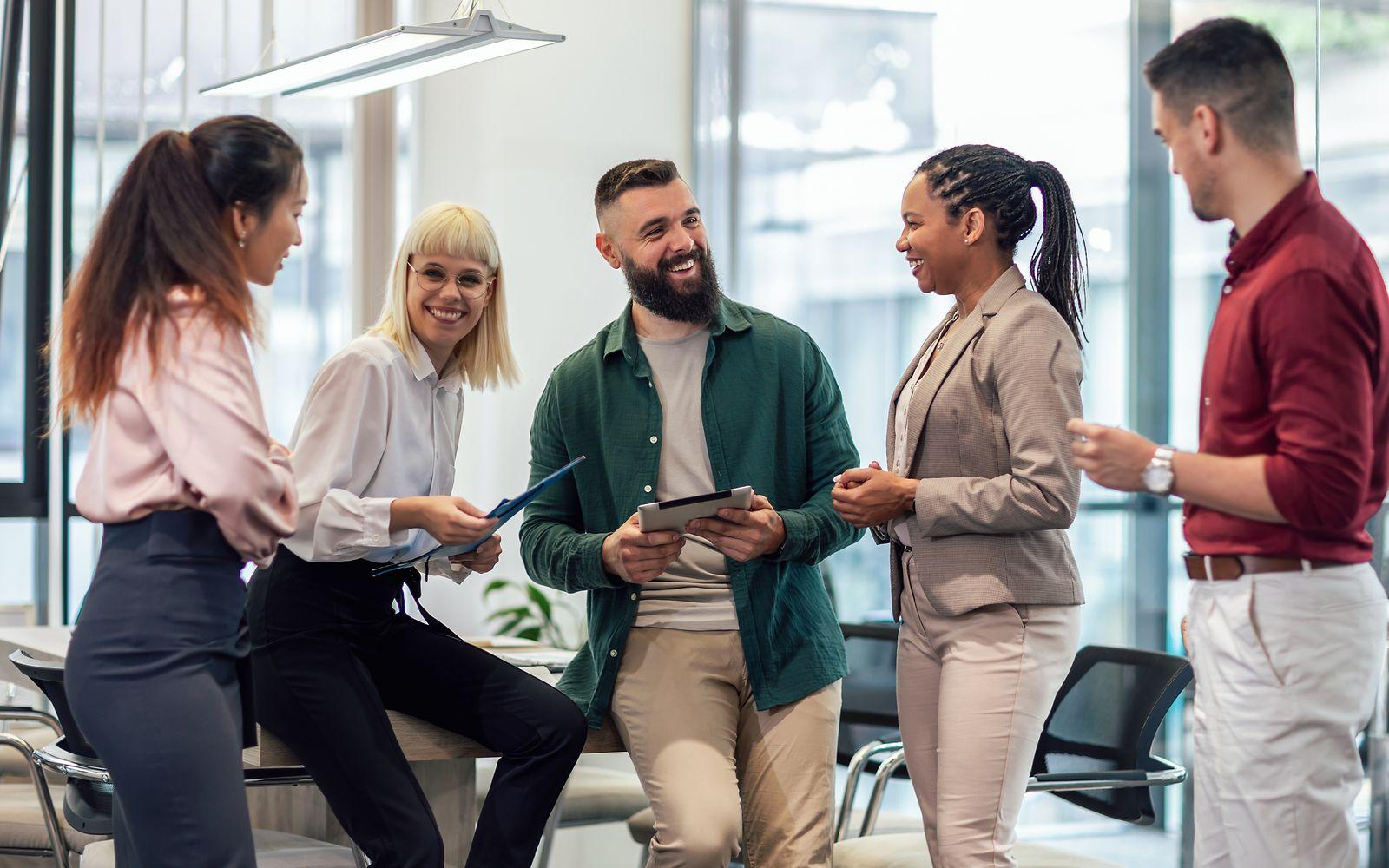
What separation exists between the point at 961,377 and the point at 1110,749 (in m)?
1.05

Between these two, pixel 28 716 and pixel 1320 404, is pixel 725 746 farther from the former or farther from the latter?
pixel 28 716

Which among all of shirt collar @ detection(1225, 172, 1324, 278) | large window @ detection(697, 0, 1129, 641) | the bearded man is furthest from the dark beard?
large window @ detection(697, 0, 1129, 641)

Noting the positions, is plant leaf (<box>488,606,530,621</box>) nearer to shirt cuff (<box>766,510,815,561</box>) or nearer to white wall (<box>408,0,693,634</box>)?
white wall (<box>408,0,693,634</box>)

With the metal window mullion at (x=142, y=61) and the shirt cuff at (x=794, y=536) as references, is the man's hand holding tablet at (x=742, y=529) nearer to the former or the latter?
the shirt cuff at (x=794, y=536)

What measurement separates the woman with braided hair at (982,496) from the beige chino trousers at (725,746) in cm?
26

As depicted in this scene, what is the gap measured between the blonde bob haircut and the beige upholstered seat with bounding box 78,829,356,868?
0.95 m

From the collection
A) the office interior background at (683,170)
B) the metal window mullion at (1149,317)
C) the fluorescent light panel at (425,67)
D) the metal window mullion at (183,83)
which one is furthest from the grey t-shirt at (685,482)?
the metal window mullion at (183,83)

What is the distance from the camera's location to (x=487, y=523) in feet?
8.11

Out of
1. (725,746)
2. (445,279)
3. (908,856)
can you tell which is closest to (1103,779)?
(908,856)

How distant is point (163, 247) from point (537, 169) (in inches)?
135

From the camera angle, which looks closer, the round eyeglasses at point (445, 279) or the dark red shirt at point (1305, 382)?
the dark red shirt at point (1305, 382)

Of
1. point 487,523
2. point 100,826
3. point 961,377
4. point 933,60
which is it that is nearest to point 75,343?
point 487,523

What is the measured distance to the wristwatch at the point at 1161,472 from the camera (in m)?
1.92

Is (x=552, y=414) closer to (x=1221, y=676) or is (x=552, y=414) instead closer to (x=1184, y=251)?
(x=1221, y=676)
